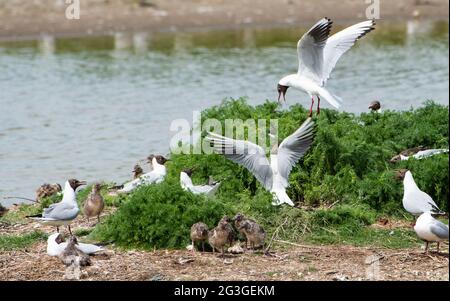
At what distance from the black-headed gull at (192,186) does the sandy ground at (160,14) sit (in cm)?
1450

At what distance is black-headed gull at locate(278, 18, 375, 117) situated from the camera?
11047mm

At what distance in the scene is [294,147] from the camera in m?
9.70

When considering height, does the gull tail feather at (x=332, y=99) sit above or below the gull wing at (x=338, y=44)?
below

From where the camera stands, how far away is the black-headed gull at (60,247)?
839cm

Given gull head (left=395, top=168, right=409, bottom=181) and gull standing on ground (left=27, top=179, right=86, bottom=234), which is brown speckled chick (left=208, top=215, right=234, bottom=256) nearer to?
gull standing on ground (left=27, top=179, right=86, bottom=234)

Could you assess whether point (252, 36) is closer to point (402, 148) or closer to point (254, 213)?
point (402, 148)

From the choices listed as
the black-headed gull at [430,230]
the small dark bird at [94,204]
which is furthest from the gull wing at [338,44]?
the black-headed gull at [430,230]

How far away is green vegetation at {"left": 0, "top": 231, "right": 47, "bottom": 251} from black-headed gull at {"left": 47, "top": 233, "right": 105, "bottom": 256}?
56cm

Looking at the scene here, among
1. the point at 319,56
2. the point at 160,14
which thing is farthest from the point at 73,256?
the point at 160,14

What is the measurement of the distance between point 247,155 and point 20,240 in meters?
2.20

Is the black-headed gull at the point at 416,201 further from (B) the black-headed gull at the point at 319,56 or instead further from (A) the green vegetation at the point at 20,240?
(A) the green vegetation at the point at 20,240

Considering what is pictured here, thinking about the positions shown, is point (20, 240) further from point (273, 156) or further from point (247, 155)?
point (273, 156)

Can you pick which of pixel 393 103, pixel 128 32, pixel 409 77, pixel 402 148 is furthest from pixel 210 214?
pixel 128 32

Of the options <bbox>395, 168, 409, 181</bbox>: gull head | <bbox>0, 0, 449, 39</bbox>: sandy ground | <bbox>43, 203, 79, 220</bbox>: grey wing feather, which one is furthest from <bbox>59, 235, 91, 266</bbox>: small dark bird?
<bbox>0, 0, 449, 39</bbox>: sandy ground
